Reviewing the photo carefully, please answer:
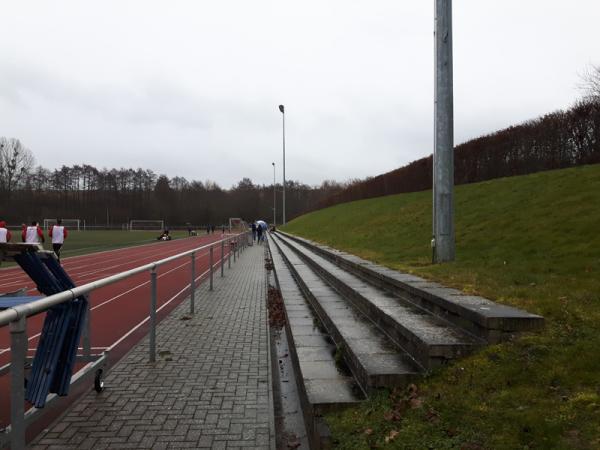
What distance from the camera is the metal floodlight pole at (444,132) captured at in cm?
785

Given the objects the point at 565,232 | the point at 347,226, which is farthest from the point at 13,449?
the point at 347,226

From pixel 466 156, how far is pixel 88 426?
17.2 metres

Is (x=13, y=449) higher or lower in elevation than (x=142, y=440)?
higher

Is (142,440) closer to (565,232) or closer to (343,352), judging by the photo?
(343,352)

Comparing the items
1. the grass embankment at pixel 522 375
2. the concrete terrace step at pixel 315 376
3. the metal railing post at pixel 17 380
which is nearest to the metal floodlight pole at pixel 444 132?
the grass embankment at pixel 522 375

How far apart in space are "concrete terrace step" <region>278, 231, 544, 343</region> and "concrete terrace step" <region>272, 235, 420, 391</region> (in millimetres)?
622

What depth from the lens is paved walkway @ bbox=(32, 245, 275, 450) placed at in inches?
124

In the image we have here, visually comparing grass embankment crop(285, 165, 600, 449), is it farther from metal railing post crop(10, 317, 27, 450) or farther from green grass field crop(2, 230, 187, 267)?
green grass field crop(2, 230, 187, 267)

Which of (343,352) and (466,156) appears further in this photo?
(466,156)

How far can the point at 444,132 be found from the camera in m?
7.91

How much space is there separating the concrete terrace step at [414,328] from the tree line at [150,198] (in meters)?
81.3

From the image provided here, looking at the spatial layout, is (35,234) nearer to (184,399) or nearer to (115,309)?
(115,309)

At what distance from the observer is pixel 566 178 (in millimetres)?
10633

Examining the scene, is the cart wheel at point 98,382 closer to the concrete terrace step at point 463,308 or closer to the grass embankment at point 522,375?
the grass embankment at point 522,375
